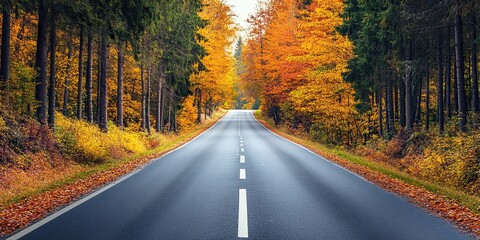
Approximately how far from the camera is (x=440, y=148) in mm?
14039

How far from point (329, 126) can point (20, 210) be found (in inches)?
891

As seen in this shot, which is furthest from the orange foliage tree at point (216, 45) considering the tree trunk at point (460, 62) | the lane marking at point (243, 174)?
the lane marking at point (243, 174)

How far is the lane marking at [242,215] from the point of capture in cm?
574

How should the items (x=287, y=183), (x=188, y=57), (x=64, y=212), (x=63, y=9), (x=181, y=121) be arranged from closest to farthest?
(x=64, y=212), (x=287, y=183), (x=63, y=9), (x=188, y=57), (x=181, y=121)

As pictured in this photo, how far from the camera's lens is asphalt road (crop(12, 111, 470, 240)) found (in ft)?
18.8

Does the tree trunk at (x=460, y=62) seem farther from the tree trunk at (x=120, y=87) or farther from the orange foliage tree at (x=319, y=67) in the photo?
the tree trunk at (x=120, y=87)

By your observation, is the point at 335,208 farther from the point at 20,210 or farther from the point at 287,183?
the point at 20,210

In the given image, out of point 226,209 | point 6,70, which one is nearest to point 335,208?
point 226,209

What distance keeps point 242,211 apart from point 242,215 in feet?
1.00

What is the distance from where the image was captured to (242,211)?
7078 mm

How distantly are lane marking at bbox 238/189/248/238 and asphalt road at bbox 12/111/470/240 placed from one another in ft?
0.06

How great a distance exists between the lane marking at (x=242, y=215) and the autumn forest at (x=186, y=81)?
11.8 ft

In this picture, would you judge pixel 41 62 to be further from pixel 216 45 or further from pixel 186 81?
pixel 216 45

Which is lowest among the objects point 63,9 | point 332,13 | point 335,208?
point 335,208
